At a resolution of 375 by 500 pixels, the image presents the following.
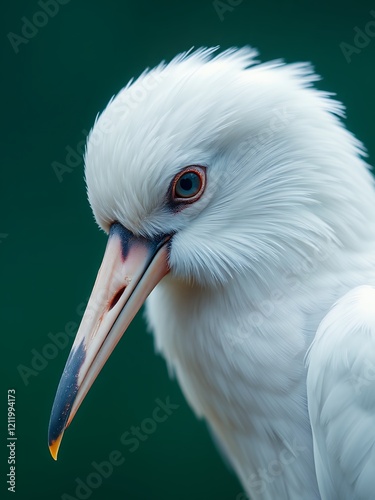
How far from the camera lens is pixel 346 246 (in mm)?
1328

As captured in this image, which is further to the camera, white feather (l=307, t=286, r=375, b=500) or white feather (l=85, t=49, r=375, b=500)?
white feather (l=85, t=49, r=375, b=500)

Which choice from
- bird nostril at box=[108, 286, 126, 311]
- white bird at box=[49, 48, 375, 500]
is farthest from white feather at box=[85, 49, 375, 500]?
bird nostril at box=[108, 286, 126, 311]

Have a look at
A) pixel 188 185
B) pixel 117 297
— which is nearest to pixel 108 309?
pixel 117 297

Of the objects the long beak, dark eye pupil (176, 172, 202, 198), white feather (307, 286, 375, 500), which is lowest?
white feather (307, 286, 375, 500)

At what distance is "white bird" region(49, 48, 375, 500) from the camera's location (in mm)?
1269

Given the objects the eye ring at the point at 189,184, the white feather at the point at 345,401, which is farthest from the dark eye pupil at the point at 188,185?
the white feather at the point at 345,401

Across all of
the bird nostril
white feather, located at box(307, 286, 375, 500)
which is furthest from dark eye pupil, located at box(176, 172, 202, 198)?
white feather, located at box(307, 286, 375, 500)

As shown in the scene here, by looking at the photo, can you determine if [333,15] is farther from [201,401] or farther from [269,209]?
[201,401]

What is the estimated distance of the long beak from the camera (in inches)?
48.8

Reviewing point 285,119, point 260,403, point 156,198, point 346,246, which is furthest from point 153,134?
point 260,403

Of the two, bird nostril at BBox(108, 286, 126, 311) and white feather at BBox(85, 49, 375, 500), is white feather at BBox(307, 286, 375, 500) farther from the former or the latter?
bird nostril at BBox(108, 286, 126, 311)

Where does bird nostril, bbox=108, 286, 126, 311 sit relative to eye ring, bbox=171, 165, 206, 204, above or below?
below

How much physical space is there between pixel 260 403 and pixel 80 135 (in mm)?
1234

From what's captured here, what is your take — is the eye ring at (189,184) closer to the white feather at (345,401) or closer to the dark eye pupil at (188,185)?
the dark eye pupil at (188,185)
